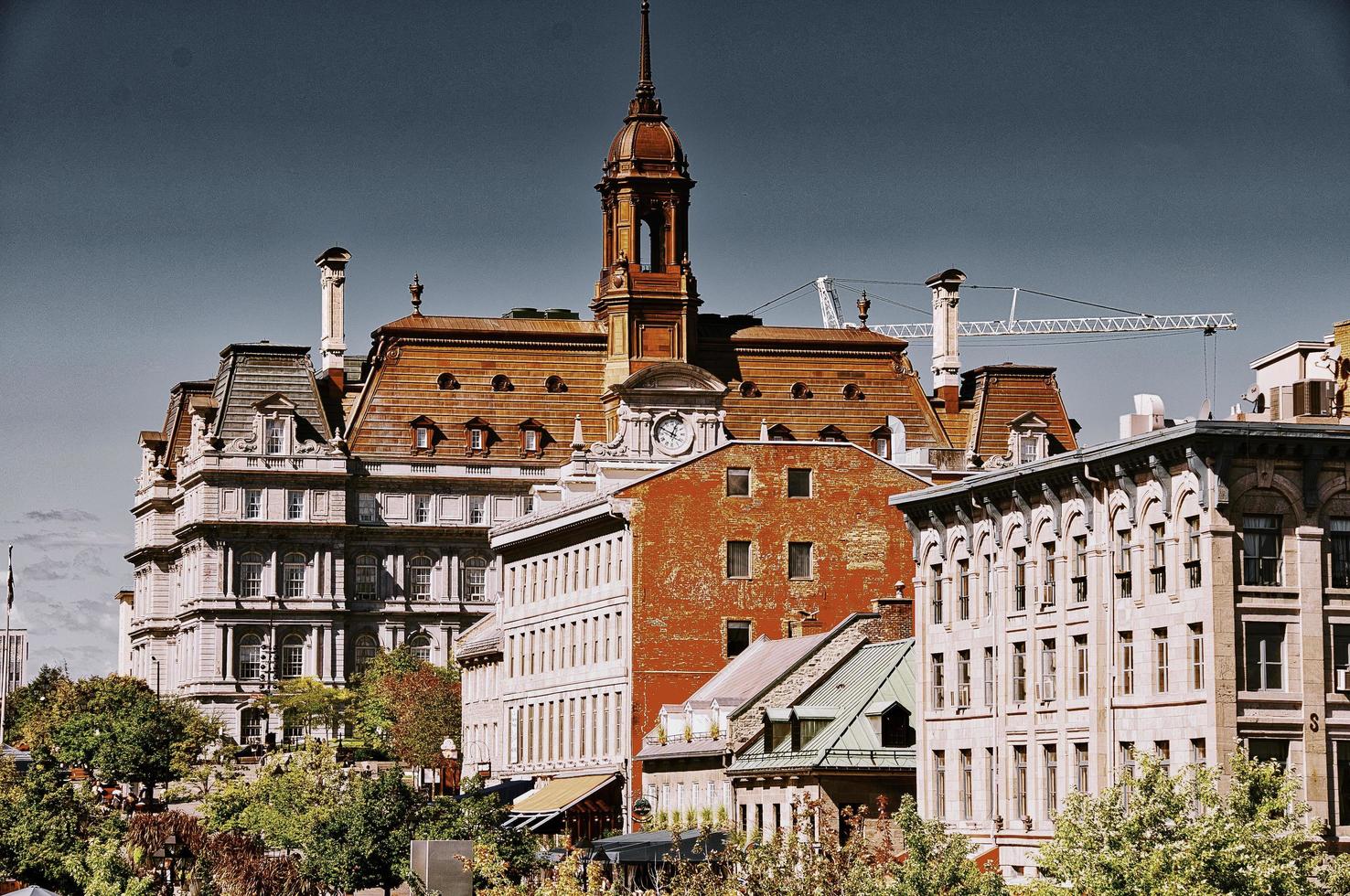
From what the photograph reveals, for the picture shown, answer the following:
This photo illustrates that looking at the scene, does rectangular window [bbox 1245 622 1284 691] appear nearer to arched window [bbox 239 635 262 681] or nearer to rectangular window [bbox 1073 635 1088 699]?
rectangular window [bbox 1073 635 1088 699]

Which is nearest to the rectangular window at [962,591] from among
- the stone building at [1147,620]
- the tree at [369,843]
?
the stone building at [1147,620]

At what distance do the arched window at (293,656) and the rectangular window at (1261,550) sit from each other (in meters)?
121

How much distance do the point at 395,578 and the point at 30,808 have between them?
99.1m

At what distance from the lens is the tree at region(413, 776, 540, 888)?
83.2 meters

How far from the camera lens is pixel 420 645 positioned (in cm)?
18812

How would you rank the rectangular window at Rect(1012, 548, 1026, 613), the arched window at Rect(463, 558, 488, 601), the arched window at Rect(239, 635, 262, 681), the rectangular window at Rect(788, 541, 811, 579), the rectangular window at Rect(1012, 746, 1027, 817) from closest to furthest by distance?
the rectangular window at Rect(1012, 746, 1027, 817), the rectangular window at Rect(1012, 548, 1026, 613), the rectangular window at Rect(788, 541, 811, 579), the arched window at Rect(239, 635, 262, 681), the arched window at Rect(463, 558, 488, 601)

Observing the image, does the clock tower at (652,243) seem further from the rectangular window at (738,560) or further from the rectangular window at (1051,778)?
the rectangular window at (1051,778)

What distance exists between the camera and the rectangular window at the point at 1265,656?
68.4 metres

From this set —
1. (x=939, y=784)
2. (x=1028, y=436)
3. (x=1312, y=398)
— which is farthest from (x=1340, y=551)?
(x=1028, y=436)

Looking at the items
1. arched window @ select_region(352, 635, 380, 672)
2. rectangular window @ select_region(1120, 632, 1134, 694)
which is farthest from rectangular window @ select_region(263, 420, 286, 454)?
rectangular window @ select_region(1120, 632, 1134, 694)

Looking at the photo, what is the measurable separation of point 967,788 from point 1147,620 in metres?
11.5

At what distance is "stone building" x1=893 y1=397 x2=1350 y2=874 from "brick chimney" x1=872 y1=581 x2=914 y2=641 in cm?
1186

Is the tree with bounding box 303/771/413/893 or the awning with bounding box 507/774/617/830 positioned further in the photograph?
the awning with bounding box 507/774/617/830

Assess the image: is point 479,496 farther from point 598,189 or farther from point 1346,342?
point 1346,342
